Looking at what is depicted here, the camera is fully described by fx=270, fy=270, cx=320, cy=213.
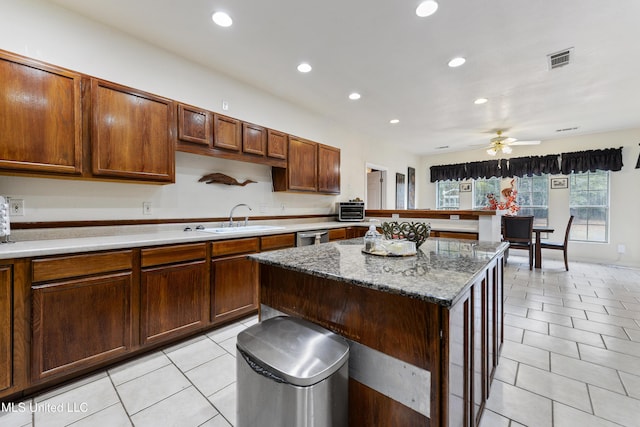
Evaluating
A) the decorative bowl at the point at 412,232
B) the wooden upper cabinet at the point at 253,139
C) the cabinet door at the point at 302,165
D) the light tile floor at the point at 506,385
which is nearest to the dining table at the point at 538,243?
the light tile floor at the point at 506,385

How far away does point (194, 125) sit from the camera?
2654 millimetres

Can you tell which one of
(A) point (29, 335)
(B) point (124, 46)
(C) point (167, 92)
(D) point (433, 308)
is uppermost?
(B) point (124, 46)

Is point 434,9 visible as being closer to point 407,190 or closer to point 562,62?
point 562,62

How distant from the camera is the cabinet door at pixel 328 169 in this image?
412 centimetres

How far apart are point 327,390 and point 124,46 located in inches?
124

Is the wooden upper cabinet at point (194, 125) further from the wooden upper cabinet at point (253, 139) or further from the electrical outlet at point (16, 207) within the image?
the electrical outlet at point (16, 207)

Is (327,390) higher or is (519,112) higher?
(519,112)

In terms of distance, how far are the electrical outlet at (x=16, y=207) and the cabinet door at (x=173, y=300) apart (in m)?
0.99

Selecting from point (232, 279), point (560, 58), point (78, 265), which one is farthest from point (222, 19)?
point (560, 58)

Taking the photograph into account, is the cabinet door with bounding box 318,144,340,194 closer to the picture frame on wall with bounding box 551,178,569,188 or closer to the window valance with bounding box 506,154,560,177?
the window valance with bounding box 506,154,560,177

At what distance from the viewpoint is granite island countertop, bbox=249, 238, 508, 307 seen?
3.01ft

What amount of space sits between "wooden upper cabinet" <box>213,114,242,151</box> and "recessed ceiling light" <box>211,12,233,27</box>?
2.73ft

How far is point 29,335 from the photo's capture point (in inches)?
62.9

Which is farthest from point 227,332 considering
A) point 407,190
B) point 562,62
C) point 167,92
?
point 407,190
